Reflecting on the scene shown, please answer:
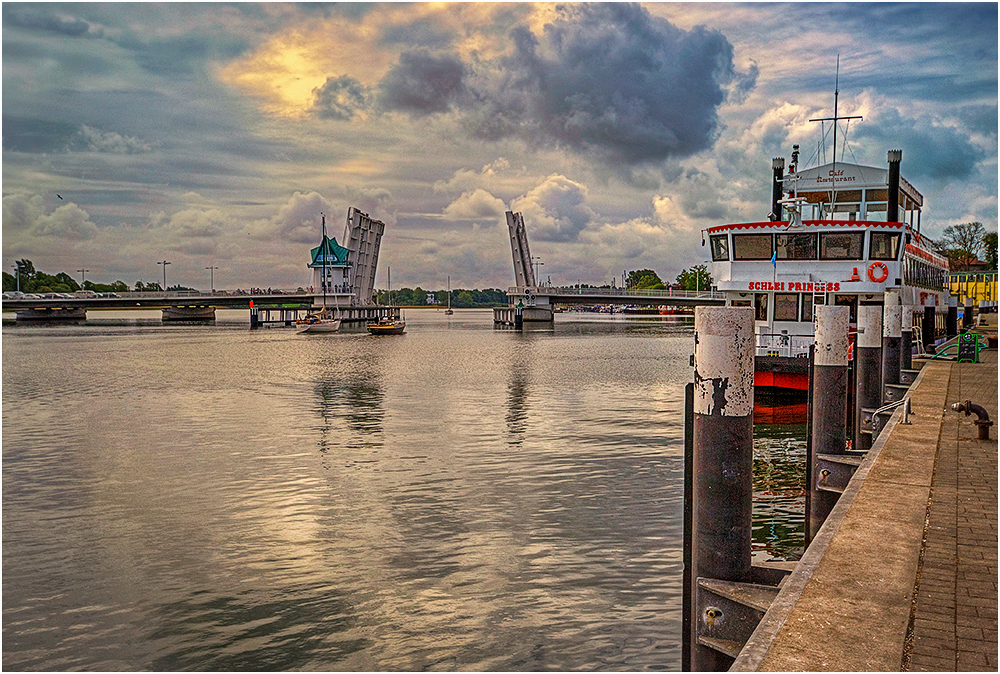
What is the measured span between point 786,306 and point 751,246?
2.36 meters

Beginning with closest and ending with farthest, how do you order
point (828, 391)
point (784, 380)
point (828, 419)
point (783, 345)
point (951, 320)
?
point (828, 419) < point (828, 391) < point (784, 380) < point (783, 345) < point (951, 320)

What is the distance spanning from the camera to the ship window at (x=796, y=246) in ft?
86.0

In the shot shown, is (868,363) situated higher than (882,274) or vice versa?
(882,274)

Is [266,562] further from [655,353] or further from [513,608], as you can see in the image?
[655,353]

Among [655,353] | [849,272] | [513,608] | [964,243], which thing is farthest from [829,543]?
[964,243]

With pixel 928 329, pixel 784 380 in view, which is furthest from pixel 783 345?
pixel 928 329

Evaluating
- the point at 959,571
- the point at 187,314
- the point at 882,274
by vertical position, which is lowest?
the point at 959,571

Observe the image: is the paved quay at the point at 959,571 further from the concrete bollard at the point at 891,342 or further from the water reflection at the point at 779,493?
the concrete bollard at the point at 891,342

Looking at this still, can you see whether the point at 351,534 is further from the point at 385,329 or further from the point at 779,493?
the point at 385,329

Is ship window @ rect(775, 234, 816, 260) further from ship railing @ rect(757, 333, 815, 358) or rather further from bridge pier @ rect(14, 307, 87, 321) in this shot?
bridge pier @ rect(14, 307, 87, 321)

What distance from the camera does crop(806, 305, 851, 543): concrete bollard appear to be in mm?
12328

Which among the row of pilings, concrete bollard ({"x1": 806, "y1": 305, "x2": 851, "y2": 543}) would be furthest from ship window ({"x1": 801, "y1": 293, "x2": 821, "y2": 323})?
the row of pilings

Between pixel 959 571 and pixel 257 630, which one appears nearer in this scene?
pixel 959 571

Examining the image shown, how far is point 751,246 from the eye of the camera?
26.9 metres
